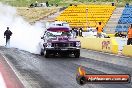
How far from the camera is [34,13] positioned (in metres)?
76.8

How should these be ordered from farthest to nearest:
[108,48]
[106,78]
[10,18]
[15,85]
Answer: [10,18] < [108,48] < [15,85] < [106,78]

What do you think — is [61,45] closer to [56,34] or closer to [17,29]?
[56,34]

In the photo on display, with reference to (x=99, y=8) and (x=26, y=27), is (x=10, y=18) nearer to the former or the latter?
(x=26, y=27)

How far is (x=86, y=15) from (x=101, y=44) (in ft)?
128

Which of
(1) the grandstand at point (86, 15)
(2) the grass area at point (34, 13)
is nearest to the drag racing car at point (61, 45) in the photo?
(1) the grandstand at point (86, 15)

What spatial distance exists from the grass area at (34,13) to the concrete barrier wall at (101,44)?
3981 cm

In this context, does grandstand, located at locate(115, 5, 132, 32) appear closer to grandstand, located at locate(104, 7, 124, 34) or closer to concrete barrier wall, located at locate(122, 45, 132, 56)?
grandstand, located at locate(104, 7, 124, 34)

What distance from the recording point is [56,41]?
21859mm

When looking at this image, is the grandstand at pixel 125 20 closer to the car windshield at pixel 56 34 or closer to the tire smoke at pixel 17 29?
the tire smoke at pixel 17 29

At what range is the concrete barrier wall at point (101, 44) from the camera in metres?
26.8

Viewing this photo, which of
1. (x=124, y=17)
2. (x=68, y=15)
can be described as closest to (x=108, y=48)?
(x=124, y=17)

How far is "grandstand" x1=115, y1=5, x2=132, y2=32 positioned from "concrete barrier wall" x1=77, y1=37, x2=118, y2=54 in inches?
993

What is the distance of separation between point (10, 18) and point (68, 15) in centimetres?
1901

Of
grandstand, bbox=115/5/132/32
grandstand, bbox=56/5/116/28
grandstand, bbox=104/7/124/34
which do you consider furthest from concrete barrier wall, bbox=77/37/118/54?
grandstand, bbox=56/5/116/28
